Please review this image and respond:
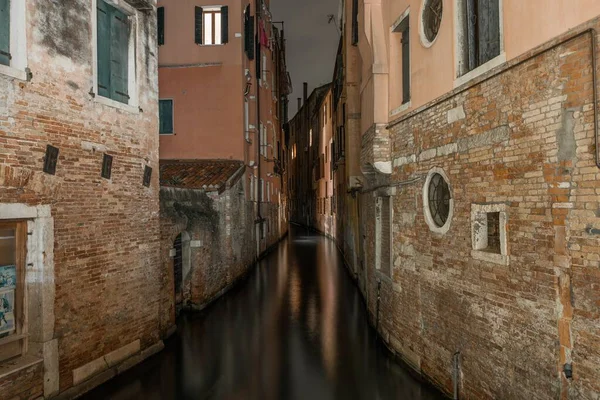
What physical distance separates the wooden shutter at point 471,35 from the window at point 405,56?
6.67 feet

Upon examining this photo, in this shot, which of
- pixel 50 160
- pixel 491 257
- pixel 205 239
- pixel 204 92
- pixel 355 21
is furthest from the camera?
pixel 204 92

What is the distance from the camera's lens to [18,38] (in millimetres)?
5355

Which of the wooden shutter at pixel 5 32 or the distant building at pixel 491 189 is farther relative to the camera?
the wooden shutter at pixel 5 32

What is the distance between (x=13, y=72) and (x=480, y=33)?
604cm

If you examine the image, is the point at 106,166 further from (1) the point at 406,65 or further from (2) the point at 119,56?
(1) the point at 406,65

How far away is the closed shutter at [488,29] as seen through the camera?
17.4ft

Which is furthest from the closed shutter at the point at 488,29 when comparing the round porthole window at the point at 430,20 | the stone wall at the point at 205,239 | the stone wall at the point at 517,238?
the stone wall at the point at 205,239

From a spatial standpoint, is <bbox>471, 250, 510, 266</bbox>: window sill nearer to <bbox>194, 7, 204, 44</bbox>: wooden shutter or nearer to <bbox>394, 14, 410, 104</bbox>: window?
<bbox>394, 14, 410, 104</bbox>: window

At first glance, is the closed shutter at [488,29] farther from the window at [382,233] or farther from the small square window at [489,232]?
the window at [382,233]

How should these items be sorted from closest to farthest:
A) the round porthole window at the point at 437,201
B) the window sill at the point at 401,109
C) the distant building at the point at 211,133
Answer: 1. the round porthole window at the point at 437,201
2. the window sill at the point at 401,109
3. the distant building at the point at 211,133

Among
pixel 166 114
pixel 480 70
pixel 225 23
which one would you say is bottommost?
pixel 480 70

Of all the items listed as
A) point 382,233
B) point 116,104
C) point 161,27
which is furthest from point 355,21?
point 116,104

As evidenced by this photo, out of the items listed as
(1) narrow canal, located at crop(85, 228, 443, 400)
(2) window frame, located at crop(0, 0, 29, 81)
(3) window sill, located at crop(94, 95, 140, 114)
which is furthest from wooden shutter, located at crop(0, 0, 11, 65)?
(1) narrow canal, located at crop(85, 228, 443, 400)

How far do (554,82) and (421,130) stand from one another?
277cm
